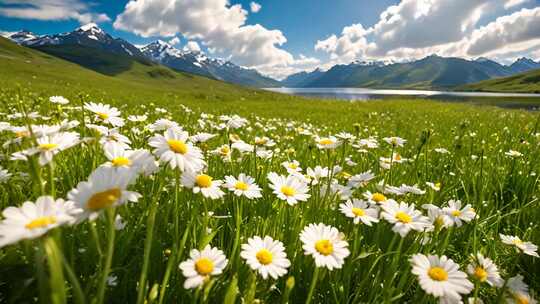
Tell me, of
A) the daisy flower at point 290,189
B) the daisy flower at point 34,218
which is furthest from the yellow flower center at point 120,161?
the daisy flower at point 290,189

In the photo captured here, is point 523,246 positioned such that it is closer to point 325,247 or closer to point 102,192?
point 325,247

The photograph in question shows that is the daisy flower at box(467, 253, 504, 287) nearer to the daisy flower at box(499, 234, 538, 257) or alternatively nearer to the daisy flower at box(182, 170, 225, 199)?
the daisy flower at box(499, 234, 538, 257)

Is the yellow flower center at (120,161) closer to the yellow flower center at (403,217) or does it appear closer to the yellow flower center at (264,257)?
the yellow flower center at (264,257)

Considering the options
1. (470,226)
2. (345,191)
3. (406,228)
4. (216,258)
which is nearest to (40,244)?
(216,258)

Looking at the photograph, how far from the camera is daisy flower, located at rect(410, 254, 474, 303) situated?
4.01 feet

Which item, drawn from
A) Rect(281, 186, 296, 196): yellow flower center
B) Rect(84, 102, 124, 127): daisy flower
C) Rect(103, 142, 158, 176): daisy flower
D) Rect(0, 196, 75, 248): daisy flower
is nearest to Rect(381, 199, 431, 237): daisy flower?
Rect(281, 186, 296, 196): yellow flower center

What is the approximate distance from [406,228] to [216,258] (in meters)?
0.91

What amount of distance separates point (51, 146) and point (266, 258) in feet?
3.46

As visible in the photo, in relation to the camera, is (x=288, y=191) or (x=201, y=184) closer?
(x=201, y=184)

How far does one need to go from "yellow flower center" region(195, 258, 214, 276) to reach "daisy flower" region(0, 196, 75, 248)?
0.51 metres

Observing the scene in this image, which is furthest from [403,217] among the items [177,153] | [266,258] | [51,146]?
[51,146]

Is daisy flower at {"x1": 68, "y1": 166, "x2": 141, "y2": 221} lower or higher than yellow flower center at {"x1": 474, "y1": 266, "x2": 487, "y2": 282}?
higher

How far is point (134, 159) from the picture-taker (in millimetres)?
1289

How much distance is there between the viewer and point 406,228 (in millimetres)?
1522
